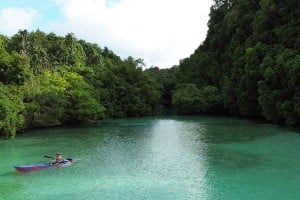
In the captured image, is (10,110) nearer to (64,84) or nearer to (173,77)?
(64,84)

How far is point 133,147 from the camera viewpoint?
3600 centimetres

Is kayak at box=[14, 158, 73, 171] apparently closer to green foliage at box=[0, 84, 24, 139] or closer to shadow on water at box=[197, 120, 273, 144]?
green foliage at box=[0, 84, 24, 139]

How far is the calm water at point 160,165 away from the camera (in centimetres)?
2242

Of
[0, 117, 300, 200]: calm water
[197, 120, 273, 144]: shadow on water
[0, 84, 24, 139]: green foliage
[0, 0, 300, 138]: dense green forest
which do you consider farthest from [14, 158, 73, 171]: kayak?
[197, 120, 273, 144]: shadow on water

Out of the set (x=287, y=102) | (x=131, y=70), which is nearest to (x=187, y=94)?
(x=131, y=70)

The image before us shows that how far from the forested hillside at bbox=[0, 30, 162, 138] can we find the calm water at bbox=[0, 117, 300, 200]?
12.7 feet

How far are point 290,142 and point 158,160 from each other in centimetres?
1129

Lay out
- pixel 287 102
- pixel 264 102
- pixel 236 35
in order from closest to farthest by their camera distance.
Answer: pixel 287 102 < pixel 264 102 < pixel 236 35

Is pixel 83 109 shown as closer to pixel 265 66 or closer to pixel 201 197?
pixel 265 66

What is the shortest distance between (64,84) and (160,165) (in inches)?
1162

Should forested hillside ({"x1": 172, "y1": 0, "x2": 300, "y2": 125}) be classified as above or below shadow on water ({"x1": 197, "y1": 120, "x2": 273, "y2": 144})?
above

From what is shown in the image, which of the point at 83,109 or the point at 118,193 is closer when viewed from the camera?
the point at 118,193

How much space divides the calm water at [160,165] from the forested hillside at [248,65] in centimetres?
521

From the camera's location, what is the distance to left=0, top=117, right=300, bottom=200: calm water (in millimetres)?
22422
